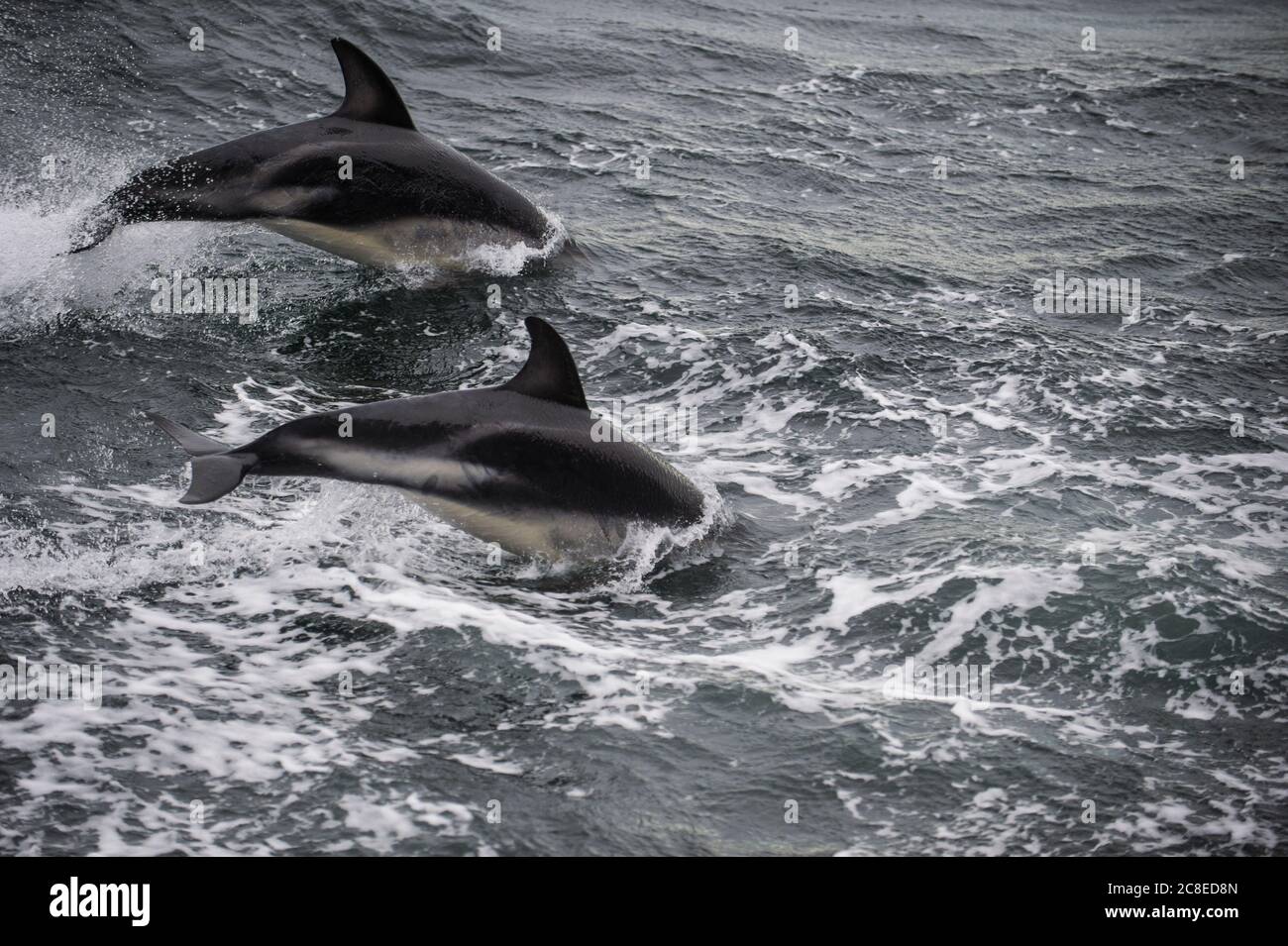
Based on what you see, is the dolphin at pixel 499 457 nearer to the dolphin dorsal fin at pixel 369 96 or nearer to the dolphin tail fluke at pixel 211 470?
the dolphin tail fluke at pixel 211 470

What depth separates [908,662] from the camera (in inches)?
339

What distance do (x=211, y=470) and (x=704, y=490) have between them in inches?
139

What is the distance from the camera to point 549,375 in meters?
9.23

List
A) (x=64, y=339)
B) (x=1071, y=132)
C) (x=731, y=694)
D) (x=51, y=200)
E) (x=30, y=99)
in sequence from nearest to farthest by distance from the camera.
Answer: (x=731, y=694), (x=64, y=339), (x=51, y=200), (x=30, y=99), (x=1071, y=132)

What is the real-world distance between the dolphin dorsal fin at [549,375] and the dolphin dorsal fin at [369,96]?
17.4 ft

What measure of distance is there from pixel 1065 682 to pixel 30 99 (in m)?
15.6

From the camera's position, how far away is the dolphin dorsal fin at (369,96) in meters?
13.3

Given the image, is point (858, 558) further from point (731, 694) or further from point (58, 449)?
point (58, 449)

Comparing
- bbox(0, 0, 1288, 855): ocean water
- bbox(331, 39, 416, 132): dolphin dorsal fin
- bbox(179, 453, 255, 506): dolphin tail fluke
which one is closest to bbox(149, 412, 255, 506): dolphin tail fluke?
bbox(179, 453, 255, 506): dolphin tail fluke

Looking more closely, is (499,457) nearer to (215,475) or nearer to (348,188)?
(215,475)

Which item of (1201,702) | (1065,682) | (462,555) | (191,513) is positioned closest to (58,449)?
(191,513)

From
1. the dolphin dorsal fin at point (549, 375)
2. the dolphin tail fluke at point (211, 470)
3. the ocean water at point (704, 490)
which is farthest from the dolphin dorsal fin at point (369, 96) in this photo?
the dolphin tail fluke at point (211, 470)

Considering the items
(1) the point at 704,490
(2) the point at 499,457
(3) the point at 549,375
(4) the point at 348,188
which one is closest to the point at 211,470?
(2) the point at 499,457

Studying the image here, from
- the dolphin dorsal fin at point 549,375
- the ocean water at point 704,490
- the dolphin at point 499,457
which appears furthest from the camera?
the dolphin dorsal fin at point 549,375
